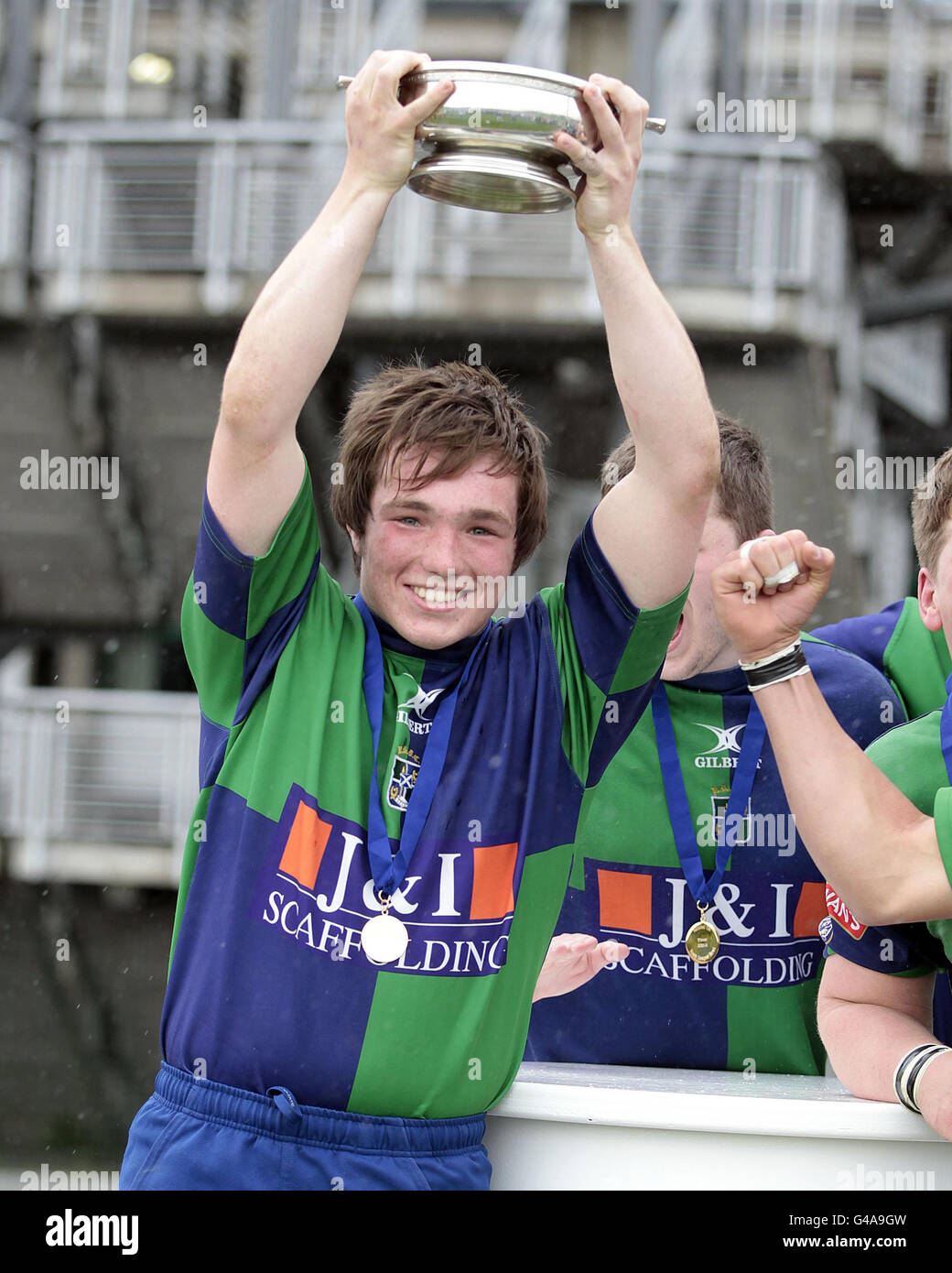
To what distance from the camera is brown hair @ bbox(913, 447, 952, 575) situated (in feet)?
6.44

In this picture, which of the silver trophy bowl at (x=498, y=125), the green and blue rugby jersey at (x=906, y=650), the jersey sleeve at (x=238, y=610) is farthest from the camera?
the green and blue rugby jersey at (x=906, y=650)

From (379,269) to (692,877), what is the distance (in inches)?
288

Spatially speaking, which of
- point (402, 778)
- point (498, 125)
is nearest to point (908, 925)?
point (402, 778)

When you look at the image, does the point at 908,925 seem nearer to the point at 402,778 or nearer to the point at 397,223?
the point at 402,778

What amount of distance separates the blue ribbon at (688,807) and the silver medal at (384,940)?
795 mm

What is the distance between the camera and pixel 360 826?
6.02 feet

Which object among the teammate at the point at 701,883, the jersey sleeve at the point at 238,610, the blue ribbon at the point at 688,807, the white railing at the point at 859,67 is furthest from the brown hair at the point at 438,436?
the white railing at the point at 859,67

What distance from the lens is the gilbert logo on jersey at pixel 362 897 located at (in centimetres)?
179

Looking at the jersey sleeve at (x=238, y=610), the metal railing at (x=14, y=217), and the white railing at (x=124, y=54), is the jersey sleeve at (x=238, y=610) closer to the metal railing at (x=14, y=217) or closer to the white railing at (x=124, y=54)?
the metal railing at (x=14, y=217)

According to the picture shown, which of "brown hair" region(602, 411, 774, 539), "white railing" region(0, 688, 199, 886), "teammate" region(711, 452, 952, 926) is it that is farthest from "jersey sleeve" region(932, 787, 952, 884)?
"white railing" region(0, 688, 199, 886)

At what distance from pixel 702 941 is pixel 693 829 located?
0.61 feet

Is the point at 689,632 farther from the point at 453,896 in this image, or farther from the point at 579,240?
the point at 579,240

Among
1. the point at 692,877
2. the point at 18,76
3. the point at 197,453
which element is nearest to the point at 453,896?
the point at 692,877

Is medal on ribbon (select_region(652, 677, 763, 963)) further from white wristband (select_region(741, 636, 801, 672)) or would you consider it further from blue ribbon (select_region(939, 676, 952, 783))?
white wristband (select_region(741, 636, 801, 672))
